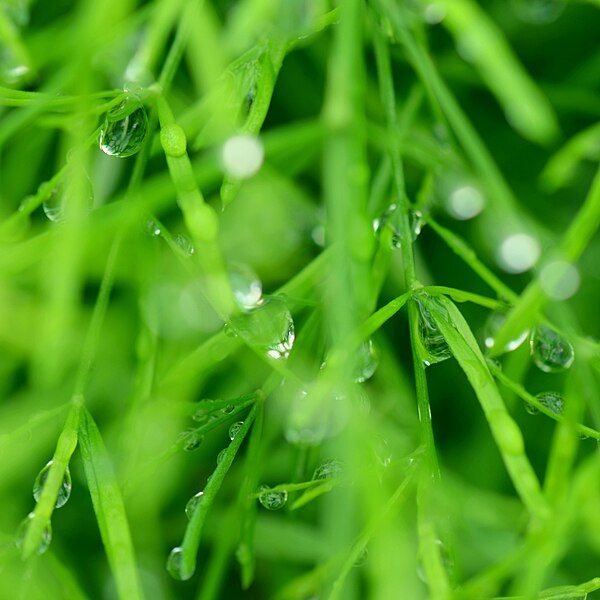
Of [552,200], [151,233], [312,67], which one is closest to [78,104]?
[151,233]

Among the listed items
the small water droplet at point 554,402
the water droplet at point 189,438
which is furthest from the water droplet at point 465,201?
the water droplet at point 189,438

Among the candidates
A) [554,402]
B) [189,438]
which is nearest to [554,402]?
[554,402]

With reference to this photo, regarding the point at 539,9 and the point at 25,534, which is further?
the point at 539,9

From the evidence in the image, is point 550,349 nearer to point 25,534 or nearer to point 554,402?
point 554,402

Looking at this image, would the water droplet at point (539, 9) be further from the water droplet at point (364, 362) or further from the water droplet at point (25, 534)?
the water droplet at point (25, 534)

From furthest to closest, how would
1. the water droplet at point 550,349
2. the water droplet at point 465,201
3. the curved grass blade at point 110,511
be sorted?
the water droplet at point 465,201 < the water droplet at point 550,349 < the curved grass blade at point 110,511

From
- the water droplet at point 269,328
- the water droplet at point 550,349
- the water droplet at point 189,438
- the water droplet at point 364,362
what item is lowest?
the water droplet at point 550,349
